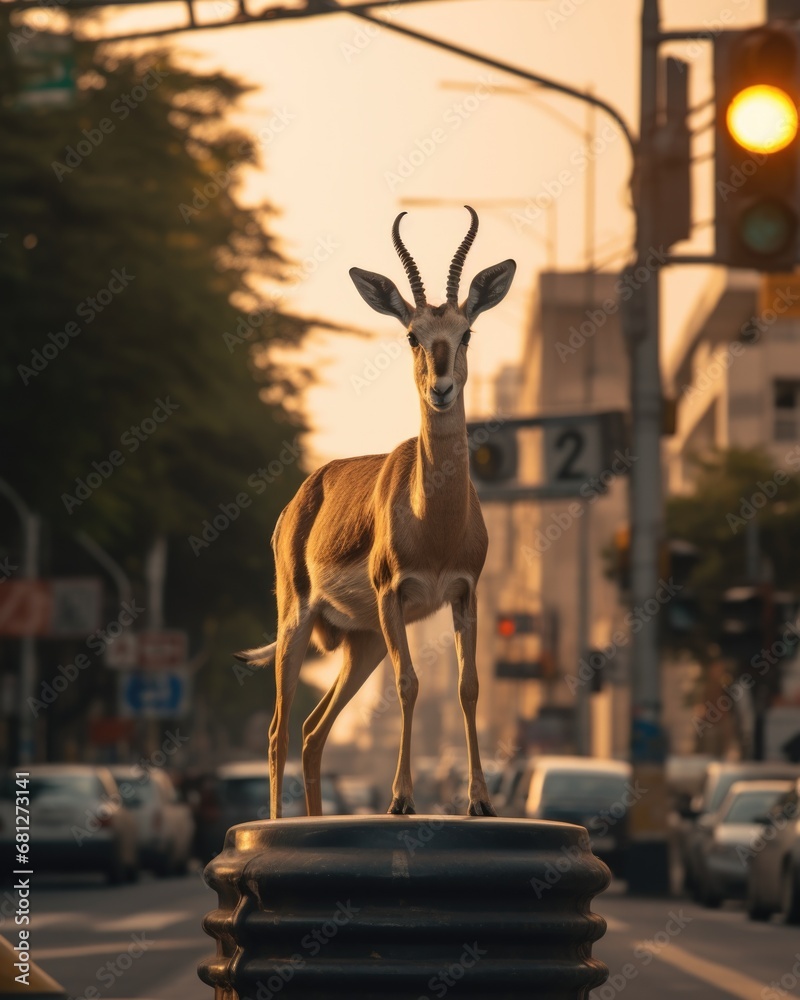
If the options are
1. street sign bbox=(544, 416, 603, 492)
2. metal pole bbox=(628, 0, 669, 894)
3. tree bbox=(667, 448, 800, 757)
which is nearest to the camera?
street sign bbox=(544, 416, 603, 492)

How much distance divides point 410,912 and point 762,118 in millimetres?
6448

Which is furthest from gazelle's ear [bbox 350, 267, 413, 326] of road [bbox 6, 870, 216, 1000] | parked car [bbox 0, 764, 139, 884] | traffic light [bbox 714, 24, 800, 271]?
parked car [bbox 0, 764, 139, 884]

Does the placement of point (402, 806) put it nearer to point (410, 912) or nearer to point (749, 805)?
point (410, 912)

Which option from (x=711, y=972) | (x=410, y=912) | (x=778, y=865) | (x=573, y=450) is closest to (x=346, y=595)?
(x=410, y=912)

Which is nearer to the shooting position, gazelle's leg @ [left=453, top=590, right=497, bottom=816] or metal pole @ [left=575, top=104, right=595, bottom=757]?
gazelle's leg @ [left=453, top=590, right=497, bottom=816]

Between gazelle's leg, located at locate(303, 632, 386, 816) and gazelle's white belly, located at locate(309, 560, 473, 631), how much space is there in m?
0.11

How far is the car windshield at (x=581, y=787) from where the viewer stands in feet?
100

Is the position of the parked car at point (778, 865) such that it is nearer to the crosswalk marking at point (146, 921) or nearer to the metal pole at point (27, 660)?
the crosswalk marking at point (146, 921)

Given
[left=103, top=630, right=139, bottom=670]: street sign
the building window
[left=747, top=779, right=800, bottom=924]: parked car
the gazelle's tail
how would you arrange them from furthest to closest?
the building window < [left=103, top=630, right=139, bottom=670]: street sign < [left=747, top=779, right=800, bottom=924]: parked car < the gazelle's tail

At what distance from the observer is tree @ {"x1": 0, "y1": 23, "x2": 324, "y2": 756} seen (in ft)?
83.8

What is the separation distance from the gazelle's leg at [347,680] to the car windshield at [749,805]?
2135cm

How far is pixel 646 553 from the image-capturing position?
77.3 ft

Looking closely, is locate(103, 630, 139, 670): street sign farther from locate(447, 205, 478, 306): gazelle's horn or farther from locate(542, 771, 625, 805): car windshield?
locate(447, 205, 478, 306): gazelle's horn

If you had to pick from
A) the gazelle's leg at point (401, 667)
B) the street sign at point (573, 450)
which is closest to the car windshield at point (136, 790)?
the street sign at point (573, 450)
